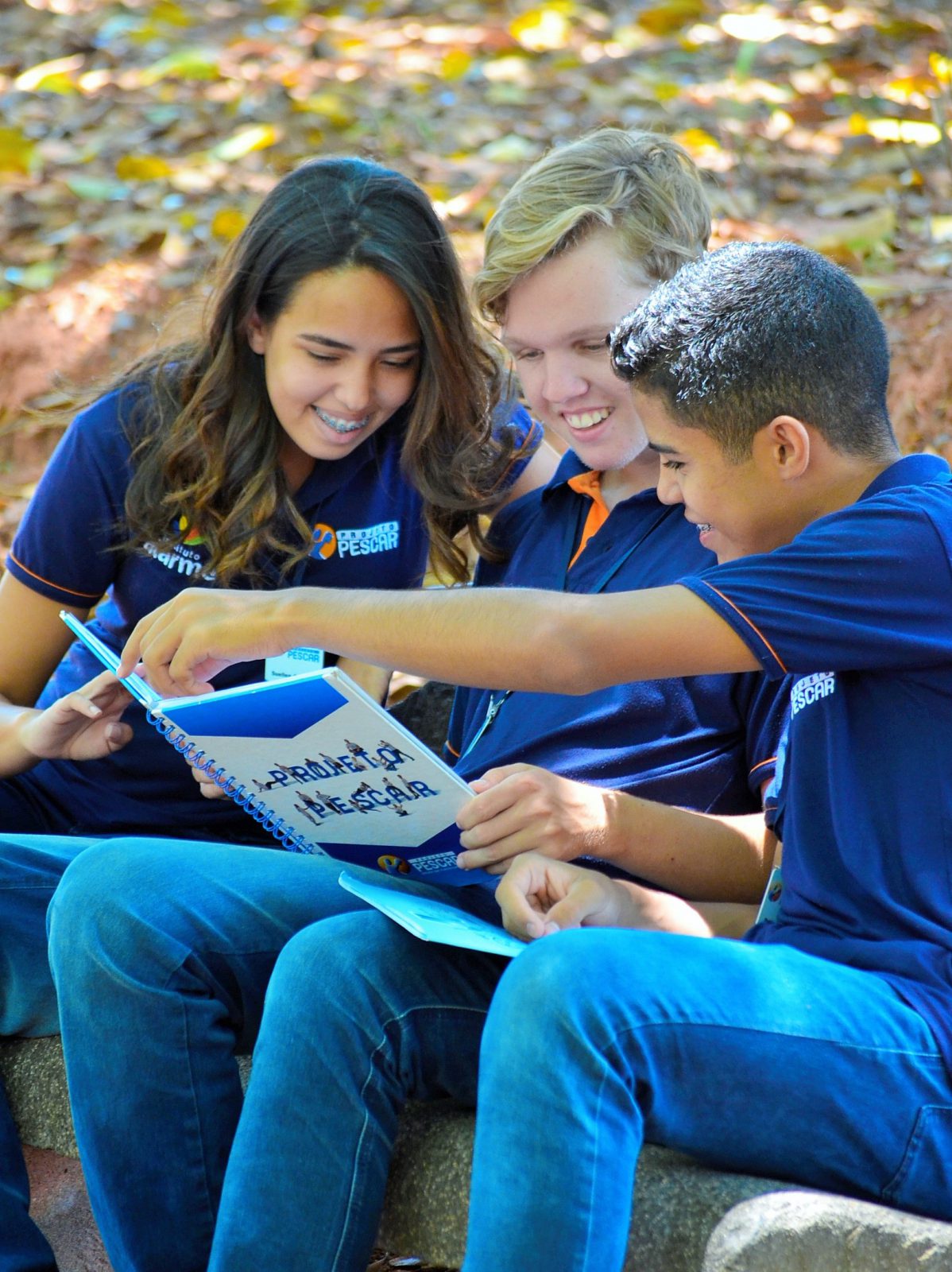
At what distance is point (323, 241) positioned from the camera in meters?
2.39

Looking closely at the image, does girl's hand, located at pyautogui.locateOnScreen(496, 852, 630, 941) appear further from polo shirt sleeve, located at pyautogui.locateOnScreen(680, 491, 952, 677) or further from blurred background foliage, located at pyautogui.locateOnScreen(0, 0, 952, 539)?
blurred background foliage, located at pyautogui.locateOnScreen(0, 0, 952, 539)

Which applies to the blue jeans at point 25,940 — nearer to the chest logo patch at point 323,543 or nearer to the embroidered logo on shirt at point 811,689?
the chest logo patch at point 323,543

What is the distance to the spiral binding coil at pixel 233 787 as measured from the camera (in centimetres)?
190

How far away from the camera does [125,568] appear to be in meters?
2.52

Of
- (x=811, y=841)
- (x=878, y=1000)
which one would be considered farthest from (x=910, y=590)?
(x=878, y=1000)

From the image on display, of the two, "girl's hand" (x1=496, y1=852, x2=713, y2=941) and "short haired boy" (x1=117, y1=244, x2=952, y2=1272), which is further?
"girl's hand" (x1=496, y1=852, x2=713, y2=941)

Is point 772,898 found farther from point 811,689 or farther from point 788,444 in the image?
point 788,444

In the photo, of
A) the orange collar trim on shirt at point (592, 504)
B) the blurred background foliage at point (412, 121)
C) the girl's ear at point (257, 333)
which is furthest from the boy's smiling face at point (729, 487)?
the blurred background foliage at point (412, 121)

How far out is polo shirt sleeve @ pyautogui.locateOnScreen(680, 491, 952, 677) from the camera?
5.28 feet

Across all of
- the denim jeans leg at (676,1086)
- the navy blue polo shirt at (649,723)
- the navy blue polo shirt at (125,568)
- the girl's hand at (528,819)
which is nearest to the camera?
the denim jeans leg at (676,1086)

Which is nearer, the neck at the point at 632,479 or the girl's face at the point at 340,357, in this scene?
the neck at the point at 632,479

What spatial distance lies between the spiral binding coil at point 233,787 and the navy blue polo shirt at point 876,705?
66 centimetres

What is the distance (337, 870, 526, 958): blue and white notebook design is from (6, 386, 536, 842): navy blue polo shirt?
2.24 feet

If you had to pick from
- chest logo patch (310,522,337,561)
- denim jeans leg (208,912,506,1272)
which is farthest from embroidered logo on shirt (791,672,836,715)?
chest logo patch (310,522,337,561)
